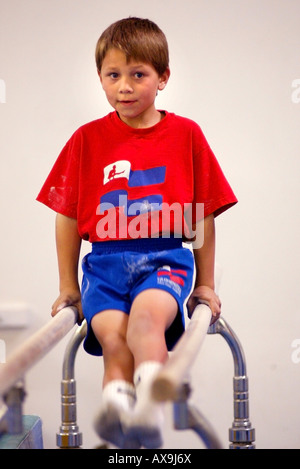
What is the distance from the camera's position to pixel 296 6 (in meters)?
2.17

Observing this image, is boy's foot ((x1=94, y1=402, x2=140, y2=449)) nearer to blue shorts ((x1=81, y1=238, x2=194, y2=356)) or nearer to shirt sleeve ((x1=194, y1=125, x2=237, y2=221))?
blue shorts ((x1=81, y1=238, x2=194, y2=356))

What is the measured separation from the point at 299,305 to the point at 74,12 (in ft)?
3.65

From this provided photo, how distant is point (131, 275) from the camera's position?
3.40ft

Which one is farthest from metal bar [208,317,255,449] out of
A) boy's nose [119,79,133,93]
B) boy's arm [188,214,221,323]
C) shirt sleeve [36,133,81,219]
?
boy's nose [119,79,133,93]

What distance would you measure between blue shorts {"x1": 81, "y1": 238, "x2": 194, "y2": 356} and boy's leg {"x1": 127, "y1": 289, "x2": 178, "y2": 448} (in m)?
0.03

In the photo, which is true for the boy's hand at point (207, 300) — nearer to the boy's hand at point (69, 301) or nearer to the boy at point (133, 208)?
the boy at point (133, 208)

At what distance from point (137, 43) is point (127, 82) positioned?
0.06 metres

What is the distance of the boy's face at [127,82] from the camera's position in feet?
3.54

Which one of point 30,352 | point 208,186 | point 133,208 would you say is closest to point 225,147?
point 208,186

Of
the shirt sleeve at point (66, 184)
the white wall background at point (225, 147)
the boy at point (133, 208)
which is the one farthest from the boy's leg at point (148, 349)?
the white wall background at point (225, 147)

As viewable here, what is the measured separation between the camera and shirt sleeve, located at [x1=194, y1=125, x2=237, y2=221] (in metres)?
1.16

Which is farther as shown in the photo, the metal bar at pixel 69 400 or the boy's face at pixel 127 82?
the metal bar at pixel 69 400

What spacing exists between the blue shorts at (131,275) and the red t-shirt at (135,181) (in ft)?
0.07
